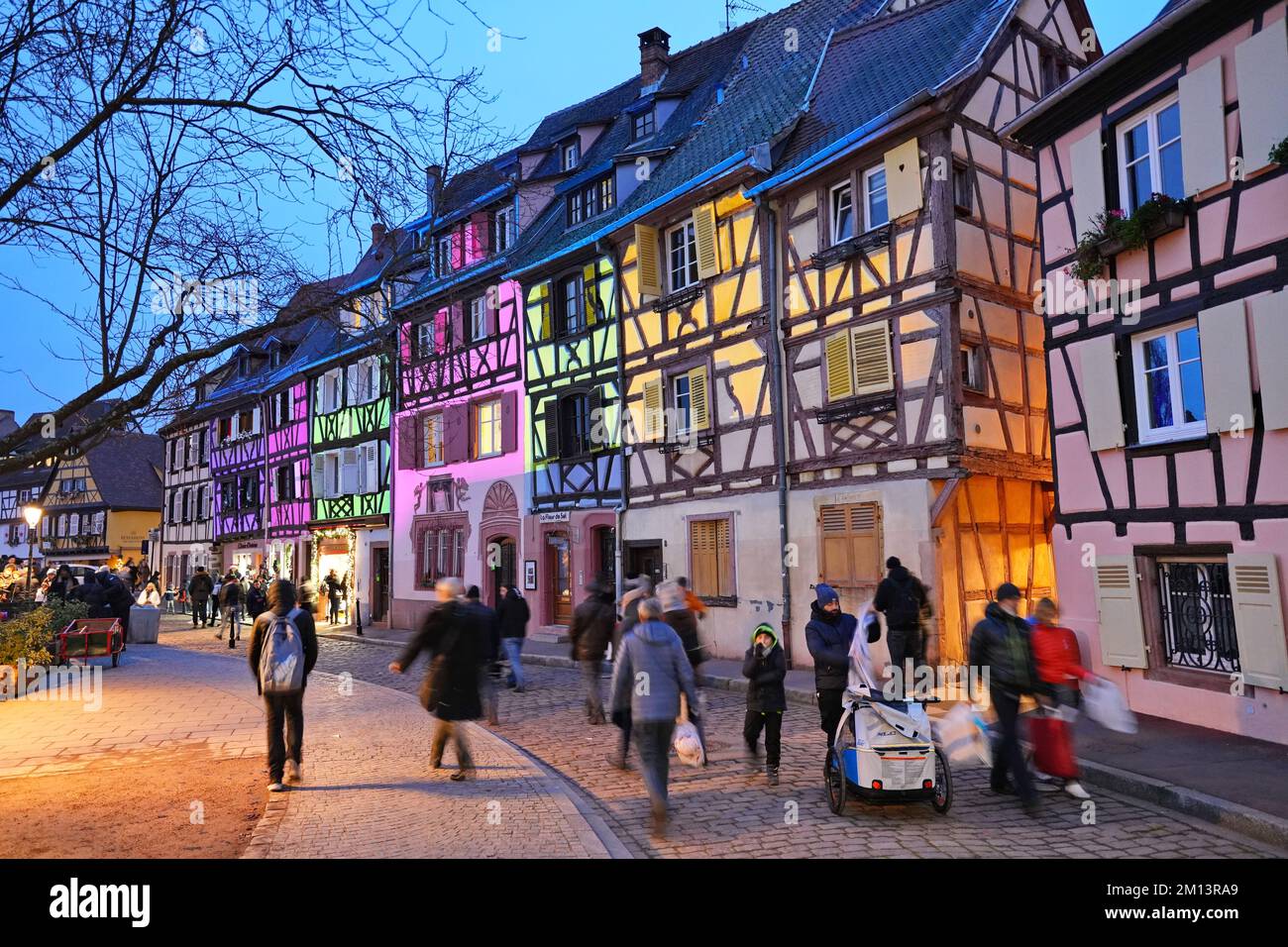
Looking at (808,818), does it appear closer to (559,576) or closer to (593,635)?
(593,635)

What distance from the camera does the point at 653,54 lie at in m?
24.7

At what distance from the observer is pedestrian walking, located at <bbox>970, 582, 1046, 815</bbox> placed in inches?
258

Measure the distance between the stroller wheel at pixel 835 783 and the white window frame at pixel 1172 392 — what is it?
19.6 feet

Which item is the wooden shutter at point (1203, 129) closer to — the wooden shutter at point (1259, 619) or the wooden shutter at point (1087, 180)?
the wooden shutter at point (1087, 180)

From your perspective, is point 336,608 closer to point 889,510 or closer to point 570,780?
point 889,510

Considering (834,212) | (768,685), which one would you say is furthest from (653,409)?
(768,685)

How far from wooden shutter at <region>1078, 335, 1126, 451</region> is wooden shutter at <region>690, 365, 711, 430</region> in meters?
7.37

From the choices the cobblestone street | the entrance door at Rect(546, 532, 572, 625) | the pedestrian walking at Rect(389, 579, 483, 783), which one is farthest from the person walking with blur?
the entrance door at Rect(546, 532, 572, 625)

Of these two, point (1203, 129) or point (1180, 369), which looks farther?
point (1180, 369)

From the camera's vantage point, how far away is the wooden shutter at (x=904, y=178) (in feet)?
43.8

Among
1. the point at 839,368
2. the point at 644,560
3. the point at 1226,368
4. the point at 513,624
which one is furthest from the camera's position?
the point at 644,560

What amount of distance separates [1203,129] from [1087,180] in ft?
5.41

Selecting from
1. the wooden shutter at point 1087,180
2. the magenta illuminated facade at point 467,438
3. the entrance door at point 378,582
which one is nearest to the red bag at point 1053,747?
the wooden shutter at point 1087,180

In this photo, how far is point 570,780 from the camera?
7.86 metres
